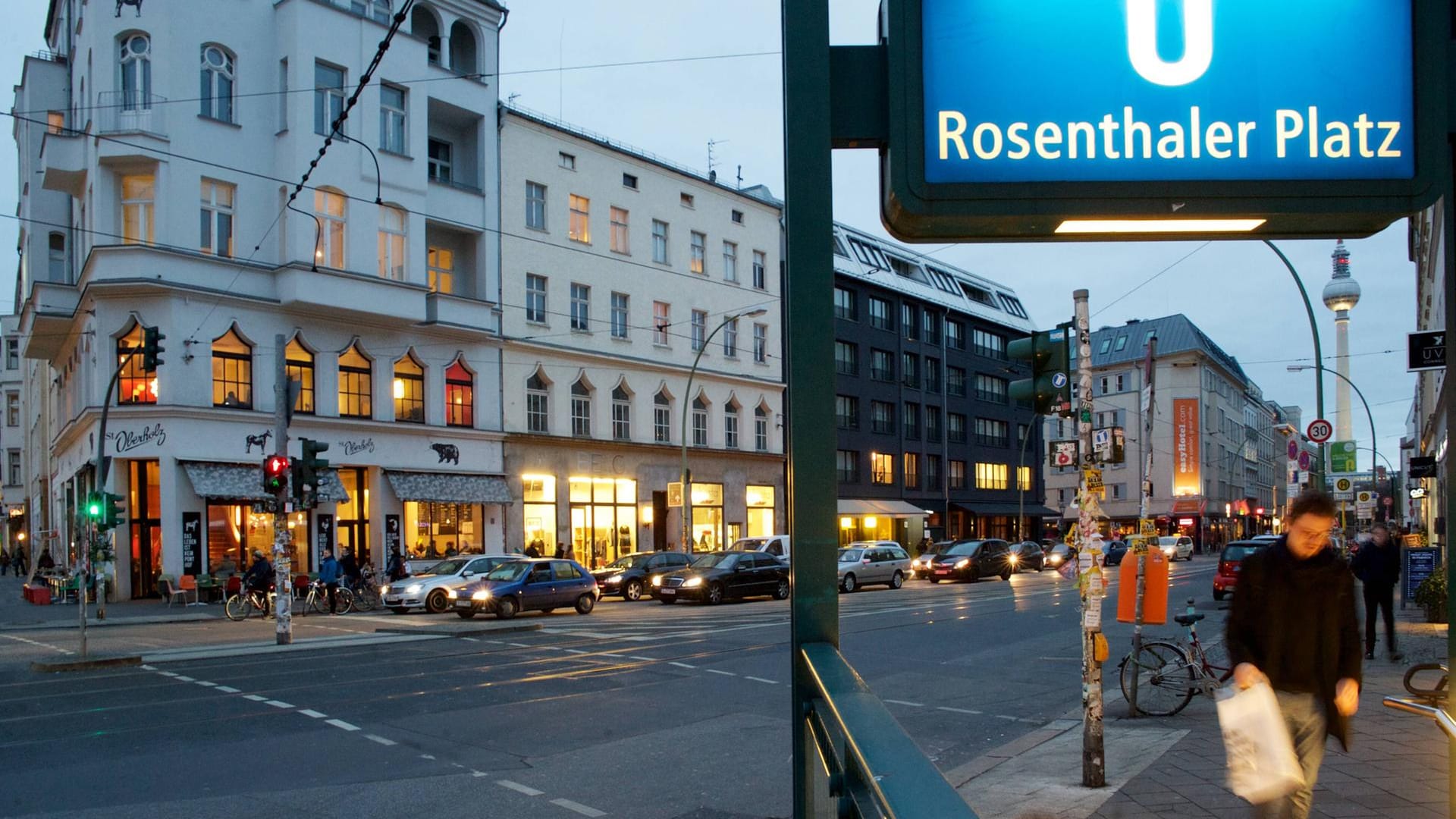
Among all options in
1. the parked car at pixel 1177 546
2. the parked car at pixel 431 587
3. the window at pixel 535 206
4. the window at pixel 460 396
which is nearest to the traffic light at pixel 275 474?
the parked car at pixel 431 587

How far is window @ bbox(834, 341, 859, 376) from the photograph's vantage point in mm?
60188

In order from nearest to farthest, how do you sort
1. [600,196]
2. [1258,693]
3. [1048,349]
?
[1258,693] → [1048,349] → [600,196]

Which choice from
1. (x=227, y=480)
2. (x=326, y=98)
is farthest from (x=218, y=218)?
(x=227, y=480)

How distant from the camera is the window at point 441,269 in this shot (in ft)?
129

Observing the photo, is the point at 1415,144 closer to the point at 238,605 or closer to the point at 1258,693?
the point at 1258,693

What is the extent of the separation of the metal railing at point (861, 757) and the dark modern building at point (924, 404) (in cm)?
5362

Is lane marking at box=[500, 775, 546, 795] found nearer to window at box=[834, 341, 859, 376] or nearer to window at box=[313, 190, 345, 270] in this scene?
window at box=[313, 190, 345, 270]

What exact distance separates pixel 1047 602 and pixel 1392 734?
19.1 metres

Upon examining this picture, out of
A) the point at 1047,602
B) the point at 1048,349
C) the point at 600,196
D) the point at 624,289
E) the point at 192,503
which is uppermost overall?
the point at 600,196

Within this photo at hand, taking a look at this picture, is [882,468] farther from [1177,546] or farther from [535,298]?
[535,298]

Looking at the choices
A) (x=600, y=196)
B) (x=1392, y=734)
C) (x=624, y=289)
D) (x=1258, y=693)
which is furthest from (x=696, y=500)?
(x=1258, y=693)

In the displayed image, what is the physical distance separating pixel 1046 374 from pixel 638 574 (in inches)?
1025

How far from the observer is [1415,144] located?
333 cm

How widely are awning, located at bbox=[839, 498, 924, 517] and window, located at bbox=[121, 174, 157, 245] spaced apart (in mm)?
35018
